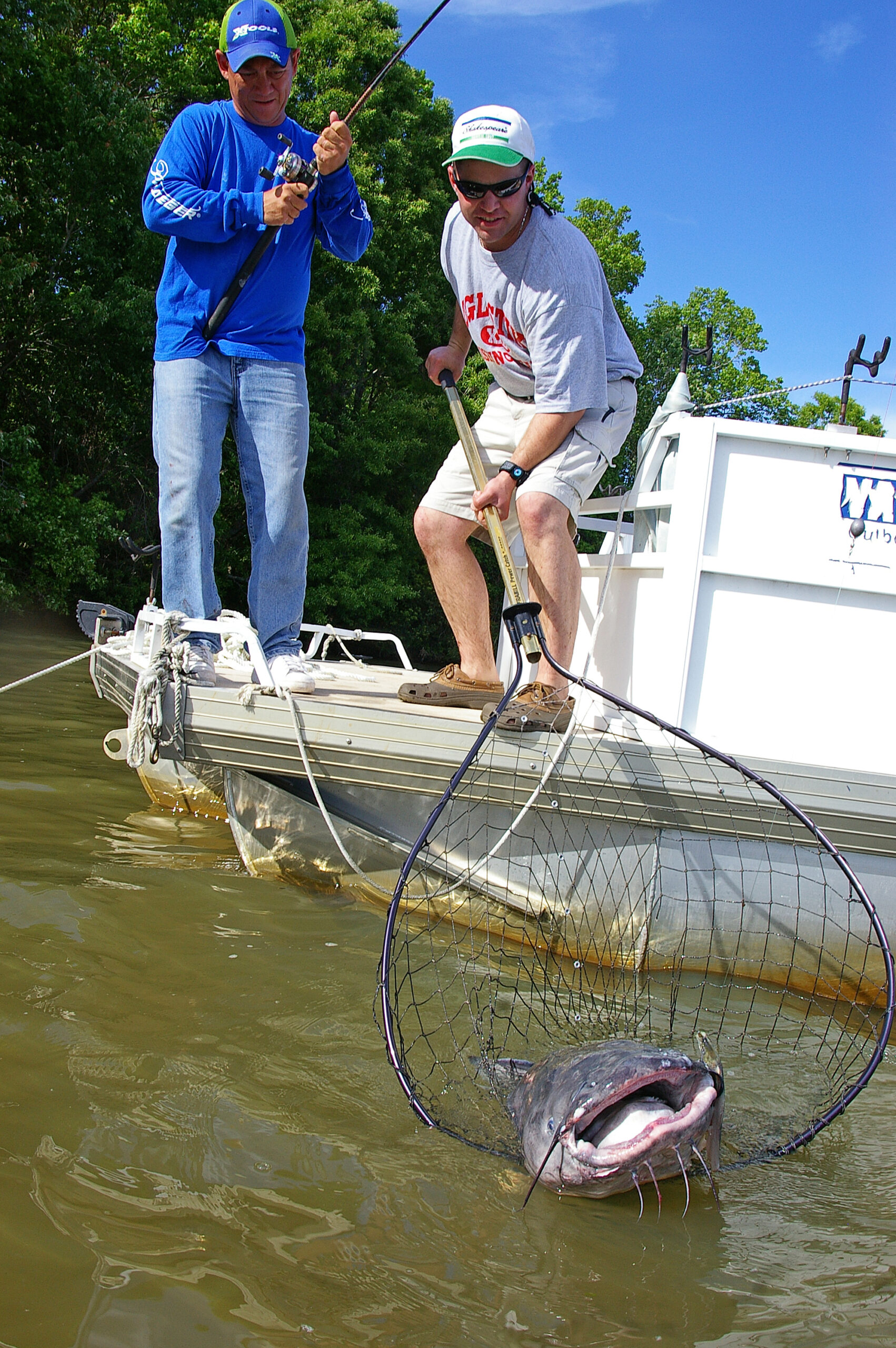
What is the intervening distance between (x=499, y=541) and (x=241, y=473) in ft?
3.52

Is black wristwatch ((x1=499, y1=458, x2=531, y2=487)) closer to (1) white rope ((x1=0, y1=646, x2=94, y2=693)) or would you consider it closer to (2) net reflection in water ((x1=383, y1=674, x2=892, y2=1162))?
(2) net reflection in water ((x1=383, y1=674, x2=892, y2=1162))

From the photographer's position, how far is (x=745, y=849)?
322cm

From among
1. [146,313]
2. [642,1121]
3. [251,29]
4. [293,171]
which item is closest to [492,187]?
[293,171]

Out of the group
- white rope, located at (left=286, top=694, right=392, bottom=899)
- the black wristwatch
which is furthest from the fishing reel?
white rope, located at (left=286, top=694, right=392, bottom=899)

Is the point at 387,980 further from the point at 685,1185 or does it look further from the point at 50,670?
the point at 50,670

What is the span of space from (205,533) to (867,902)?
2.47m

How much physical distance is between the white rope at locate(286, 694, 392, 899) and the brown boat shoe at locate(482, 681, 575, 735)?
0.63 meters

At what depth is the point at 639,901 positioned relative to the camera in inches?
128

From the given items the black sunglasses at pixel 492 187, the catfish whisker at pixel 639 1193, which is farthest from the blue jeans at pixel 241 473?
the catfish whisker at pixel 639 1193

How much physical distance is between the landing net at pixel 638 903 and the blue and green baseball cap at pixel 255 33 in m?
2.49

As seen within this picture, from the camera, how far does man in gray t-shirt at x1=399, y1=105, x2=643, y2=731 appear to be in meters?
3.23

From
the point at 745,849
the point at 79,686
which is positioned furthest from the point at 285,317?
the point at 79,686

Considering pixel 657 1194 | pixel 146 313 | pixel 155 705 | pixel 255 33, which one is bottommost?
pixel 657 1194

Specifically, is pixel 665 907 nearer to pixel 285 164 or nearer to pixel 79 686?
pixel 285 164
